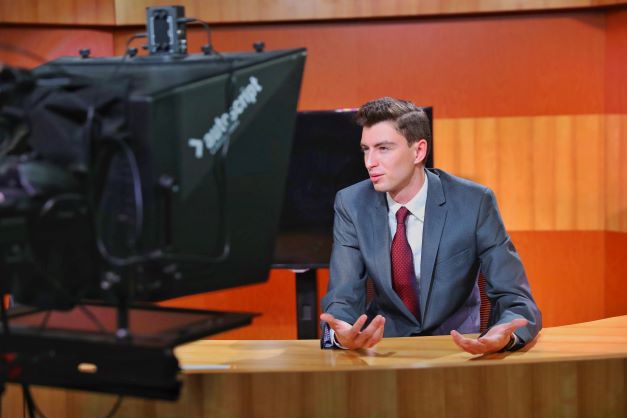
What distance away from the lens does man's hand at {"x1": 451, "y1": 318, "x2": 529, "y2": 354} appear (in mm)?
1972

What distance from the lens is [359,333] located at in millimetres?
2031

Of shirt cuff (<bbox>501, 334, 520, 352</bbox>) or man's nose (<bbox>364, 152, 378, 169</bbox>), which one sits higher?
man's nose (<bbox>364, 152, 378, 169</bbox>)

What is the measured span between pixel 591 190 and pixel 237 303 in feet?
5.47

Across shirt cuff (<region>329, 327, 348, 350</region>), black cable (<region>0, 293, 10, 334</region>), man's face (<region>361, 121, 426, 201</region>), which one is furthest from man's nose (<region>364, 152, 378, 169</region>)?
black cable (<region>0, 293, 10, 334</region>)

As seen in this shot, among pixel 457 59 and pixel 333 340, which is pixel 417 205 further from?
pixel 457 59

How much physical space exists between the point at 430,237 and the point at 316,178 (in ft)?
3.66

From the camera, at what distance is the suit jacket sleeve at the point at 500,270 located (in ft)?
7.61

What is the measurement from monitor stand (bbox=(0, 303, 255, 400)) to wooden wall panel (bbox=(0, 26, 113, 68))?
2625 mm

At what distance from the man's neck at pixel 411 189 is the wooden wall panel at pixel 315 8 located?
156 cm

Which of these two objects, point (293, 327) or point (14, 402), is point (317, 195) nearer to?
point (293, 327)

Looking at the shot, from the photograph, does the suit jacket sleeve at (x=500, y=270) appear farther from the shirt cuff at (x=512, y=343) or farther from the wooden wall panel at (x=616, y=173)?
the wooden wall panel at (x=616, y=173)

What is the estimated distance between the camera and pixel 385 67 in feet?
13.4

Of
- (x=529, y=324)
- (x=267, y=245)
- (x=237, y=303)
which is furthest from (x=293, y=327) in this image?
(x=267, y=245)

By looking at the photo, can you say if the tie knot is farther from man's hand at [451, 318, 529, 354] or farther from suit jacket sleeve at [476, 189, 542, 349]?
man's hand at [451, 318, 529, 354]
